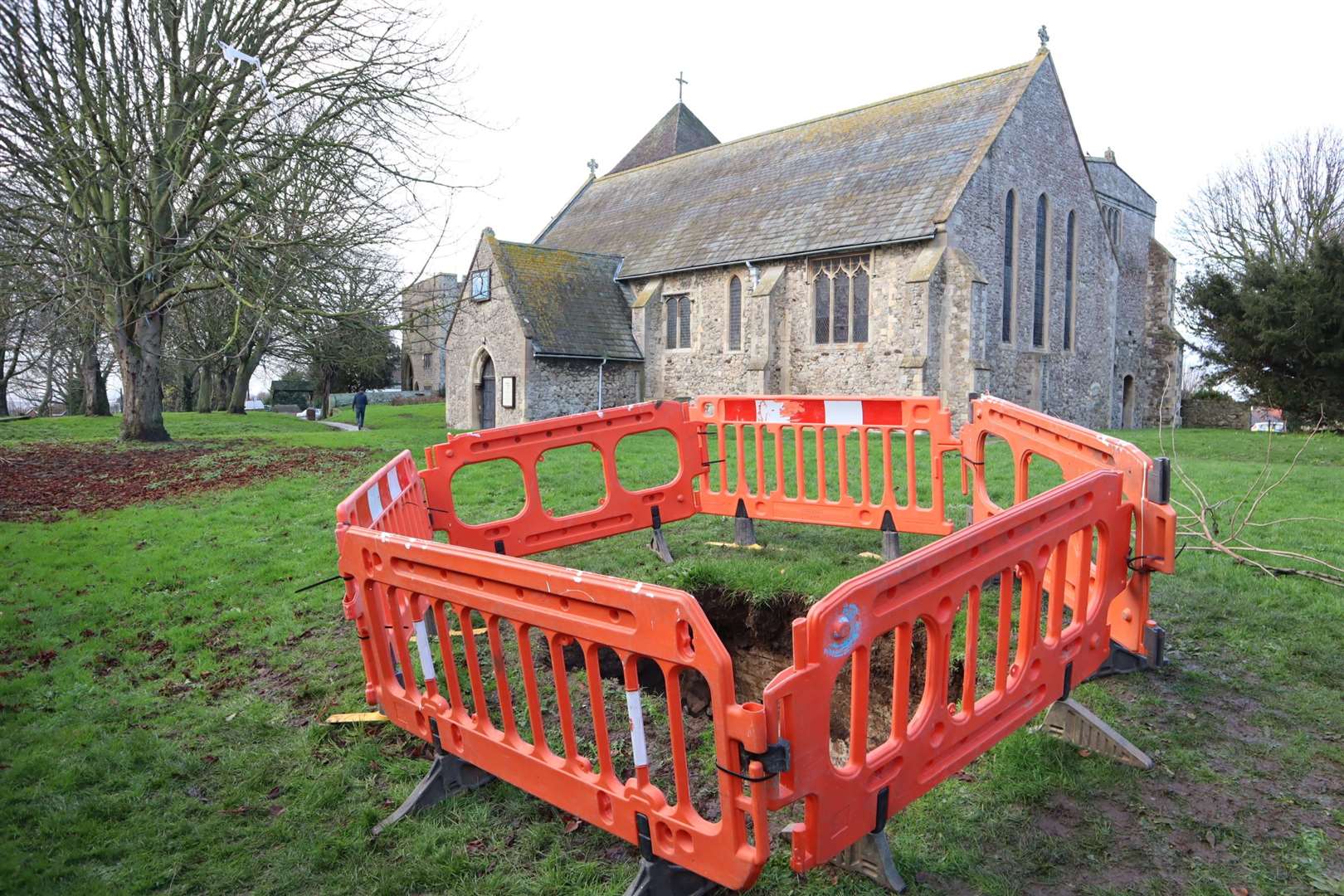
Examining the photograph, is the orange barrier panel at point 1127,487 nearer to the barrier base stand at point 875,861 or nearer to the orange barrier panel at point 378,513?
the barrier base stand at point 875,861

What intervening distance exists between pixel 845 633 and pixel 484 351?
2569 cm

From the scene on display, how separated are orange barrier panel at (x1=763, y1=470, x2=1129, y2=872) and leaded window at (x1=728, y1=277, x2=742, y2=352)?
2182 cm

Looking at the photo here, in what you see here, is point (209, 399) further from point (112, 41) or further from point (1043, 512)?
point (1043, 512)

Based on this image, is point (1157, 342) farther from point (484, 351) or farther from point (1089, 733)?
point (1089, 733)

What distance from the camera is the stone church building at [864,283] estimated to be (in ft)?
69.5

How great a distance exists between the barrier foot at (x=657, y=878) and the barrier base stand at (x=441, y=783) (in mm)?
1079

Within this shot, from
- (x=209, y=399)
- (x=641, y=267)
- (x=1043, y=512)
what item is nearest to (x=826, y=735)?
(x=1043, y=512)

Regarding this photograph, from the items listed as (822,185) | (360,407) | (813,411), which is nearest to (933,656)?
(813,411)

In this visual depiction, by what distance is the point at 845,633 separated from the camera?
2.48 meters

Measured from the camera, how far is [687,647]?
2.49 metres

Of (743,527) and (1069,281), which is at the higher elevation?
(1069,281)

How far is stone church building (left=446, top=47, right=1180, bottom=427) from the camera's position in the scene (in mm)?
21172

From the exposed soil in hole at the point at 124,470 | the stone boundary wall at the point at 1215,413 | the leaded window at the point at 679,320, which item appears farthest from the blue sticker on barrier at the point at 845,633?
the stone boundary wall at the point at 1215,413

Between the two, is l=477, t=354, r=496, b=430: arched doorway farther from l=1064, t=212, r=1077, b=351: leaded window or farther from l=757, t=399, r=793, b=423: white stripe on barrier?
l=757, t=399, r=793, b=423: white stripe on barrier
